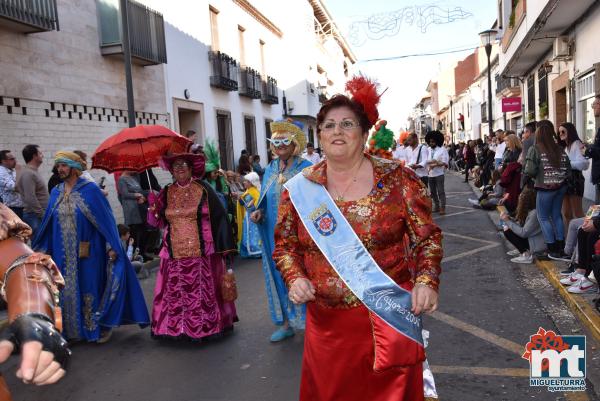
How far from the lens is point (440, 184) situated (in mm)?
11938

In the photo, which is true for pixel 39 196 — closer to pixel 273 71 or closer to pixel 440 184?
pixel 440 184

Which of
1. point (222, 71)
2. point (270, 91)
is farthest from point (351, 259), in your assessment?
point (270, 91)

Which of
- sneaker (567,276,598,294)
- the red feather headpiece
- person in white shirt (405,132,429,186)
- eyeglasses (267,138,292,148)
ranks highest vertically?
the red feather headpiece

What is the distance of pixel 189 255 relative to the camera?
4977mm

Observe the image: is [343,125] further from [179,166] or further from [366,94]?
[179,166]

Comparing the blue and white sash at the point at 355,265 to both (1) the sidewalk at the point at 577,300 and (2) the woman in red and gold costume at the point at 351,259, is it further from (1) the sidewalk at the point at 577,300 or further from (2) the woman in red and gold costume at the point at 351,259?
(1) the sidewalk at the point at 577,300

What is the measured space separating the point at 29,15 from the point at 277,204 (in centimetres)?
621

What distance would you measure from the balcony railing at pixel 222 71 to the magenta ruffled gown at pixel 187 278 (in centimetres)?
1180

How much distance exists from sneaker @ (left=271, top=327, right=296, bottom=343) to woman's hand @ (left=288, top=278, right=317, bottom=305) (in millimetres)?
2553

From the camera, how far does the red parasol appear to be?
590cm

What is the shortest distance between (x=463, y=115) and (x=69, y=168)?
4451 cm

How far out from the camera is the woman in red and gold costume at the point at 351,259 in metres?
2.32

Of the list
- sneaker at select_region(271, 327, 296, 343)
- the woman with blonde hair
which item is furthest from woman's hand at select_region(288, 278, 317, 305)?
the woman with blonde hair

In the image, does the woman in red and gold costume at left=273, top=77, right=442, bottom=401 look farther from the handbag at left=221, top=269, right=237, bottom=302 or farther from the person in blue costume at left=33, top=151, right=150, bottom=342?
the person in blue costume at left=33, top=151, right=150, bottom=342
